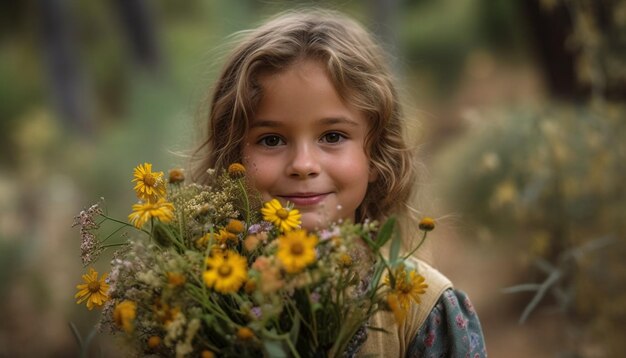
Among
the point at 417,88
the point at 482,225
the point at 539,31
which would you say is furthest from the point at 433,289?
the point at 417,88

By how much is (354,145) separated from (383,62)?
26cm

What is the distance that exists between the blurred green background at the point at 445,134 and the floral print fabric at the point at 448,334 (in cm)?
134

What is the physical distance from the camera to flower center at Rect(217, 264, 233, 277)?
0.82 m

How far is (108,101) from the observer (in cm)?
350

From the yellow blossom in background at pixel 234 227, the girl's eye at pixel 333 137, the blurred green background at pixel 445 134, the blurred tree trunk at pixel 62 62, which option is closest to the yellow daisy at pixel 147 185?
the yellow blossom in background at pixel 234 227

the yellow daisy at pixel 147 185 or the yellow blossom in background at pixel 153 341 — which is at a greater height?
the yellow daisy at pixel 147 185

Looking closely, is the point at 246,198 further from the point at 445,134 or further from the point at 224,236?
the point at 445,134

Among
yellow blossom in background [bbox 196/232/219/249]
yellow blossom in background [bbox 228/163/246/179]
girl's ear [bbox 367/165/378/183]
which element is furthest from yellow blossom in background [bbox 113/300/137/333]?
girl's ear [bbox 367/165/378/183]

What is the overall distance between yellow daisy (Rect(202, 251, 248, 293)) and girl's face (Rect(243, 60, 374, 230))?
1.16 ft

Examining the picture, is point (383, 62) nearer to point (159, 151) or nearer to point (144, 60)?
point (159, 151)

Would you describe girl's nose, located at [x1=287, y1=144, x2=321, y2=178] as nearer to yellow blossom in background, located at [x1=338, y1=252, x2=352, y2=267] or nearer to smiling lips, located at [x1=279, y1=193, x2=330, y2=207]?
smiling lips, located at [x1=279, y1=193, x2=330, y2=207]

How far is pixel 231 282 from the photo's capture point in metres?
0.81

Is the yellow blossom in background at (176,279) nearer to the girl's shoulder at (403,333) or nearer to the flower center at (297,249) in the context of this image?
the flower center at (297,249)

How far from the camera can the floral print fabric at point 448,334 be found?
1.24 meters
